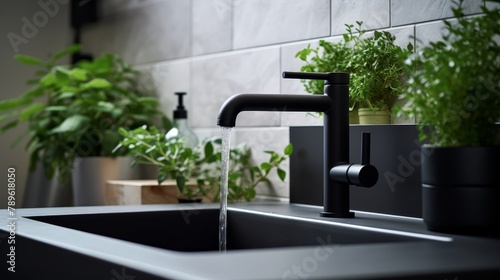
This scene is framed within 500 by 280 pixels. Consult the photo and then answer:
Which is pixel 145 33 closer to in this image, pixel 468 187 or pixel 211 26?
pixel 211 26

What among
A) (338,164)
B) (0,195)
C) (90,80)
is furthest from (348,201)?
(0,195)

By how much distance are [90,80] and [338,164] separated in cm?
124

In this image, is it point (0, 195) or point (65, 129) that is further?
point (0, 195)

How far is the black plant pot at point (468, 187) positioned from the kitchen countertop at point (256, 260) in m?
0.02

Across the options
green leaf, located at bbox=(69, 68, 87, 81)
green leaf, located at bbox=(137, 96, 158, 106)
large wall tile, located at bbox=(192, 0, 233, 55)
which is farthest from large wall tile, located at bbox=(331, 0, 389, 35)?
green leaf, located at bbox=(69, 68, 87, 81)

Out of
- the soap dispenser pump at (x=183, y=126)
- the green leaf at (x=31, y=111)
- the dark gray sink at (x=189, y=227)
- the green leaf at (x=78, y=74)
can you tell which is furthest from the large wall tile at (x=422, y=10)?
the green leaf at (x=31, y=111)

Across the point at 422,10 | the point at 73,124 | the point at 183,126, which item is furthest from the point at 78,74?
the point at 422,10

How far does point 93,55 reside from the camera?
2723 mm

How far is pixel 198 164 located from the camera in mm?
1917

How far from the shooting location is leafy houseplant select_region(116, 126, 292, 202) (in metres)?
1.80

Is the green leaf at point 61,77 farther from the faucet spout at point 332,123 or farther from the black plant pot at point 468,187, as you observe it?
the black plant pot at point 468,187

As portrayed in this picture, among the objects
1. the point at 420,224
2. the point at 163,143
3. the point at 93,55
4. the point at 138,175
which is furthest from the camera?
the point at 93,55

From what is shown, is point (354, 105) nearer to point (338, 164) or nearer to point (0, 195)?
point (338, 164)

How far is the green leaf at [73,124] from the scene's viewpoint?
7.11ft
